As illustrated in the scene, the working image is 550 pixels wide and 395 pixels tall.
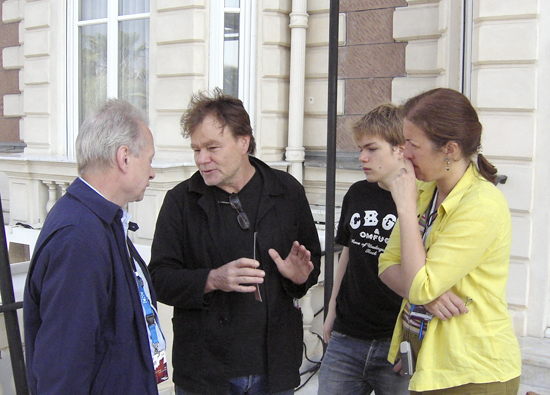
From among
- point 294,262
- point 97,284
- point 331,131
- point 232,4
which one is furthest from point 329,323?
point 232,4

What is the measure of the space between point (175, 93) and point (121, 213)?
456cm

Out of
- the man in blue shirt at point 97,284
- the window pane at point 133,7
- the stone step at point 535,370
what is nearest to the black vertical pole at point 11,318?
the man in blue shirt at point 97,284

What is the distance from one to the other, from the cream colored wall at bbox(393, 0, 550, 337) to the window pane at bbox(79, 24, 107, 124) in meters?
4.57

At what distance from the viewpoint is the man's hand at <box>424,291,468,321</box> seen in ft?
5.27

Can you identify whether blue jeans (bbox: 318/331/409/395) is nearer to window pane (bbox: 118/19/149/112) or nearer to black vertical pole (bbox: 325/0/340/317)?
black vertical pole (bbox: 325/0/340/317)

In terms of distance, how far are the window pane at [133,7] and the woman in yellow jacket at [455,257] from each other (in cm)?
540

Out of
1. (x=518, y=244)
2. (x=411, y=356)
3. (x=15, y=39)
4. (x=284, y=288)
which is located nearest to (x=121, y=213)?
(x=284, y=288)

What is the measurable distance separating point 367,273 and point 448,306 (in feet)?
2.26

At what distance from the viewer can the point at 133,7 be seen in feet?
21.7

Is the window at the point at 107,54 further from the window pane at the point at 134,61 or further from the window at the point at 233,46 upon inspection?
the window at the point at 233,46

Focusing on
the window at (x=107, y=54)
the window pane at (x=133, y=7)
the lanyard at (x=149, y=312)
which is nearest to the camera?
the lanyard at (x=149, y=312)

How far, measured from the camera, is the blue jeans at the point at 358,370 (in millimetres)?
2219

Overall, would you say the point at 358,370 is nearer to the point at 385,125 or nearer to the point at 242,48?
the point at 385,125

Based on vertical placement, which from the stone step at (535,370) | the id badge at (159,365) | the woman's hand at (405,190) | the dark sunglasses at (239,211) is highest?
the woman's hand at (405,190)
